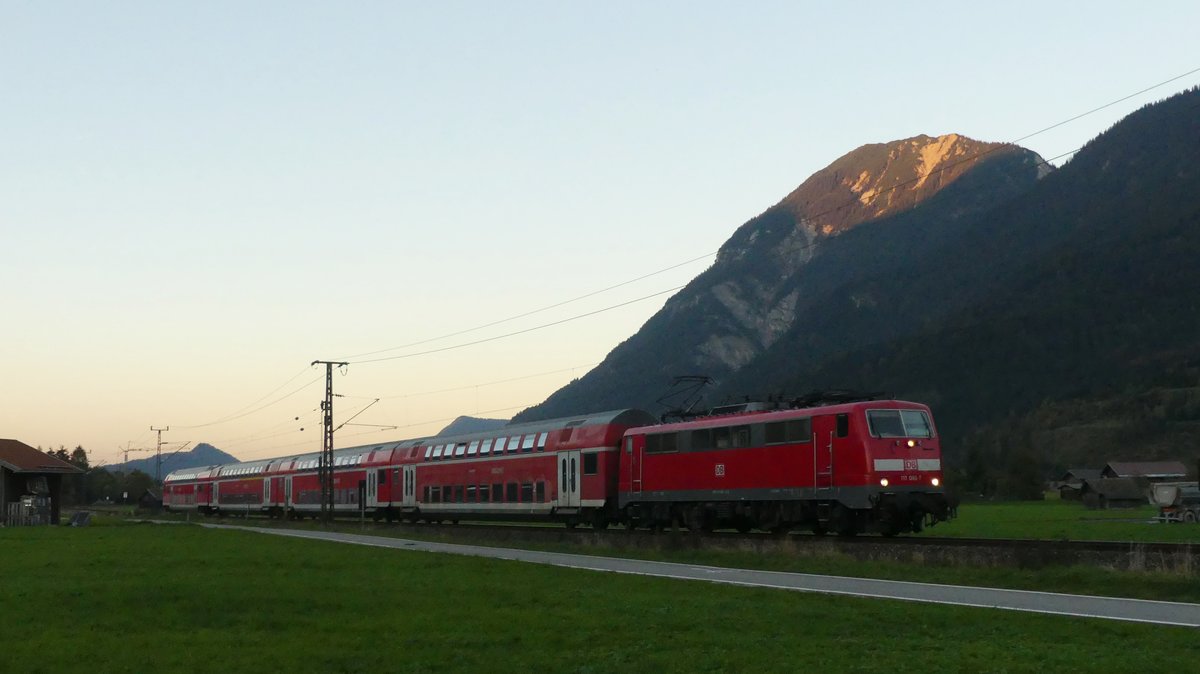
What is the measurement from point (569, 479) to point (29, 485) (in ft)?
152

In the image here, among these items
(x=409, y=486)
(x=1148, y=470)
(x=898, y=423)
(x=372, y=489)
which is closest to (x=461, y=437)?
(x=409, y=486)

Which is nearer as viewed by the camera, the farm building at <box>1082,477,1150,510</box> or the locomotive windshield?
the locomotive windshield

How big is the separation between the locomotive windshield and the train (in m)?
0.04

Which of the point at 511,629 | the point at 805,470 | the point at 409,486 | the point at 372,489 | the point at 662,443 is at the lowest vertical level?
the point at 511,629

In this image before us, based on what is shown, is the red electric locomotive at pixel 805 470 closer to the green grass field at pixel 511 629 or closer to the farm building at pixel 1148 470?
the green grass field at pixel 511 629

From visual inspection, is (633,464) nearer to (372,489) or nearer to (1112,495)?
(372,489)

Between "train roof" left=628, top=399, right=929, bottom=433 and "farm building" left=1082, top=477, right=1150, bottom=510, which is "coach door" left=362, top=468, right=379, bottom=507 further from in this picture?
"farm building" left=1082, top=477, right=1150, bottom=510

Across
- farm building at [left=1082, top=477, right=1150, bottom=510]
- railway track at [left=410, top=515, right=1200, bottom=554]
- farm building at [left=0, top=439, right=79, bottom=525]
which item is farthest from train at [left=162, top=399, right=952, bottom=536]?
farm building at [left=1082, top=477, right=1150, bottom=510]

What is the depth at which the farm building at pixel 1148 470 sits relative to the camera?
7279 inches

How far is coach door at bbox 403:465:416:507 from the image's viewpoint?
71.4 m

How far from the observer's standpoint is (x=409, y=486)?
7200 centimetres

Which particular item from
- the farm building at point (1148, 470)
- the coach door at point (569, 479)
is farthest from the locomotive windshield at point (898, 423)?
the farm building at point (1148, 470)

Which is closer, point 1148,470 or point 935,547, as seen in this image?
point 935,547

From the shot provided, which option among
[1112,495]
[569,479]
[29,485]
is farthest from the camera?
[1112,495]
